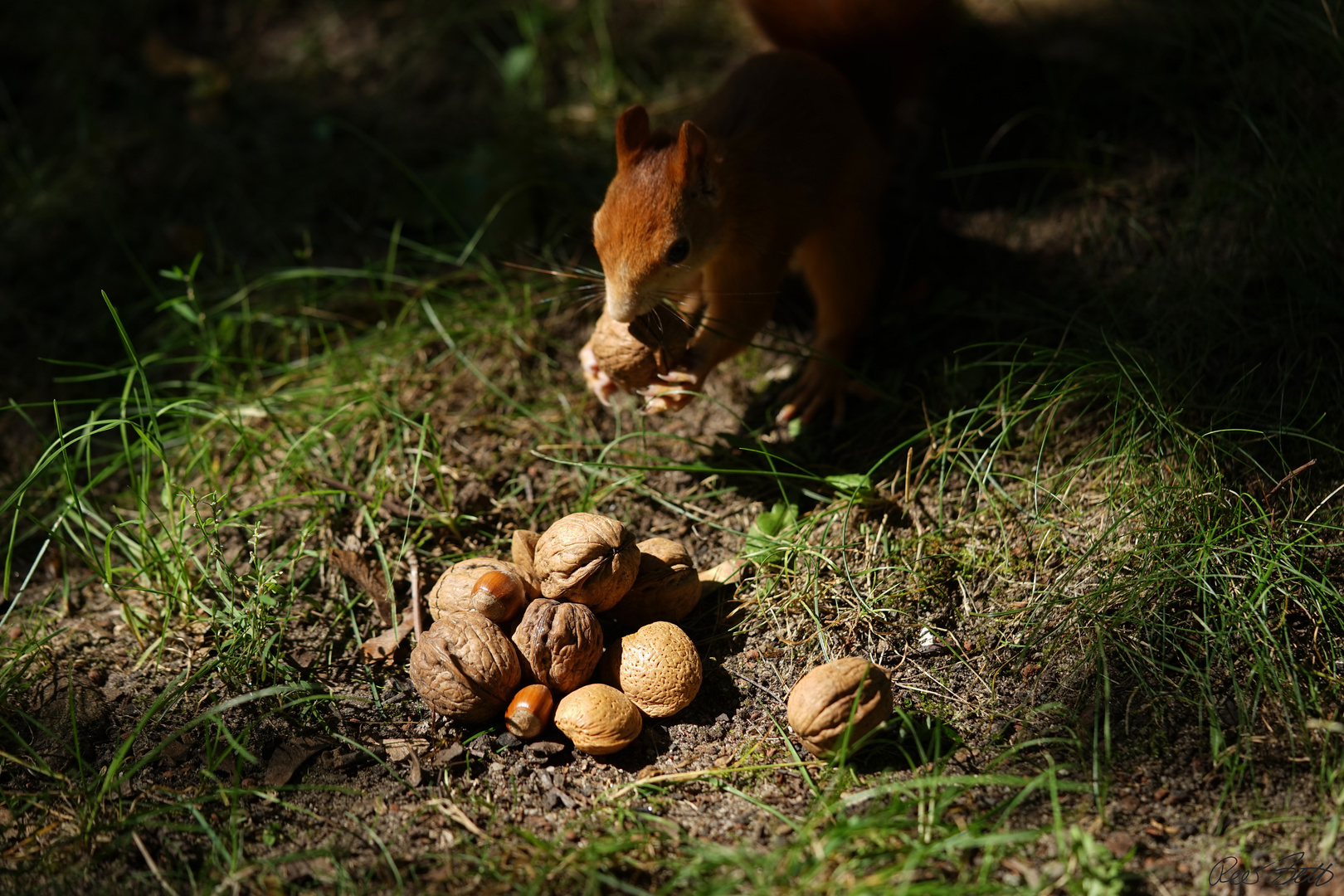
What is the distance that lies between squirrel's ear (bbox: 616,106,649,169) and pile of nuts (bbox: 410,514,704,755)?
715 mm

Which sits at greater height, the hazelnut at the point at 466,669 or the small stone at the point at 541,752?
the hazelnut at the point at 466,669

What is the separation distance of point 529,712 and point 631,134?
109 cm

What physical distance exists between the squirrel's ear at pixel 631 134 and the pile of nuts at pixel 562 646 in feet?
2.35

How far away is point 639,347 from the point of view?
6.07 feet

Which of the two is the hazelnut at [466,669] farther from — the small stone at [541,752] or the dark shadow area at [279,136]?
the dark shadow area at [279,136]

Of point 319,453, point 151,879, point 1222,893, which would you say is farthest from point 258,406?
point 1222,893

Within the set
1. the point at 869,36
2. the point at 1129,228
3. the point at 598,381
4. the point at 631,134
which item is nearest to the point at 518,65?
the point at 869,36

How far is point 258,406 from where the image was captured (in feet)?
6.91

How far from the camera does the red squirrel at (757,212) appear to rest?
173cm

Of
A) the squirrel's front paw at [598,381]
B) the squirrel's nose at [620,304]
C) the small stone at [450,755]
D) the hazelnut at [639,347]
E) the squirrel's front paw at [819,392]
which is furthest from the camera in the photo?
the squirrel's front paw at [819,392]

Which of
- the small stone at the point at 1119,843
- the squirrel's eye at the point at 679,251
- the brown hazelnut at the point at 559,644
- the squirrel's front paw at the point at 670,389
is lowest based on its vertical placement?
the small stone at the point at 1119,843

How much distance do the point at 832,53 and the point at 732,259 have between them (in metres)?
0.87

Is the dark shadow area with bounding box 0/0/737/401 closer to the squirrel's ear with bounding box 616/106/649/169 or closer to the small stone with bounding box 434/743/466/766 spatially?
the squirrel's ear with bounding box 616/106/649/169

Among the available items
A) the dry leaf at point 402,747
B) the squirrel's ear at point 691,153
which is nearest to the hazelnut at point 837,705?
the dry leaf at point 402,747
